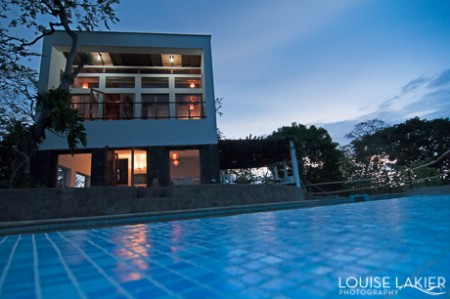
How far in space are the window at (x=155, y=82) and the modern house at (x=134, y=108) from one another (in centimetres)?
5

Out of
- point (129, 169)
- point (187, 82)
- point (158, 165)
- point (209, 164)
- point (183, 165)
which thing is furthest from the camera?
point (183, 165)

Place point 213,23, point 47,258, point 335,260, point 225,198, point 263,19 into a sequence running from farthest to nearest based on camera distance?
point 213,23, point 263,19, point 225,198, point 47,258, point 335,260

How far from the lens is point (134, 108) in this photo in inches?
422

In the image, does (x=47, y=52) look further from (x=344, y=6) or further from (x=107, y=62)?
(x=344, y=6)

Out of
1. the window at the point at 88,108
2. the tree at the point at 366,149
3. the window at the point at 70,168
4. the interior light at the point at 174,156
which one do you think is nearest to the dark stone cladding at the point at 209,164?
the interior light at the point at 174,156

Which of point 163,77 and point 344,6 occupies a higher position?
point 344,6

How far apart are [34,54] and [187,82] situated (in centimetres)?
659

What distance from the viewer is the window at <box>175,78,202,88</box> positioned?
43.4 feet

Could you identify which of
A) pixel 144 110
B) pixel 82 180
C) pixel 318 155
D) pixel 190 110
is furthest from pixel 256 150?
pixel 318 155

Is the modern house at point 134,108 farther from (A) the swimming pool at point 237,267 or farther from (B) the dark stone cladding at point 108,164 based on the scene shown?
(A) the swimming pool at point 237,267

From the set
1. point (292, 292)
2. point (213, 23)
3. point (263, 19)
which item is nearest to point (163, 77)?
point (213, 23)

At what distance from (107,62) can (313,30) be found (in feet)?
35.1

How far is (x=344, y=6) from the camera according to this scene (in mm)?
11289

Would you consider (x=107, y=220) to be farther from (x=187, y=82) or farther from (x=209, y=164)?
(x=187, y=82)
